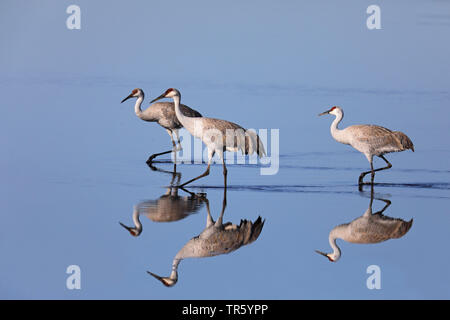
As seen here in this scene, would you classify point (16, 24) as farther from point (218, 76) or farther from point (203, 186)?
point (203, 186)

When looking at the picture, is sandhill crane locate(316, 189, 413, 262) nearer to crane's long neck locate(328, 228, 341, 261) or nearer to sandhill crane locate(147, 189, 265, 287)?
crane's long neck locate(328, 228, 341, 261)

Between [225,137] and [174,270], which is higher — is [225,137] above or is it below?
above

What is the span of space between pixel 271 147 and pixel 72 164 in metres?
4.36

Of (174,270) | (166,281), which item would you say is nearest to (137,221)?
(174,270)

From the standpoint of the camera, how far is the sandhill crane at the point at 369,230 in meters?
11.2

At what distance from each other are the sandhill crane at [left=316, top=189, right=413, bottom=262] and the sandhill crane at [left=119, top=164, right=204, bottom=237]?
212 centimetres

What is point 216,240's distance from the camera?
35.4ft

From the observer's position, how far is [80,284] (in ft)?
31.3

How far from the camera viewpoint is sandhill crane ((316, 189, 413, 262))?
1118 cm

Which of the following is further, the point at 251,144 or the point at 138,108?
the point at 138,108

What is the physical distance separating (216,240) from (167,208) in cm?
180

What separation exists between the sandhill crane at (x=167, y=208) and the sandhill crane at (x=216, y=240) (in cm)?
55

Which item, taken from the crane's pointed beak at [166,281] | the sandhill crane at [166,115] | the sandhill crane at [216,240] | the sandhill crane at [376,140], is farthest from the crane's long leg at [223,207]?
the sandhill crane at [166,115]

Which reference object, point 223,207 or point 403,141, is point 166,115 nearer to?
point 403,141
